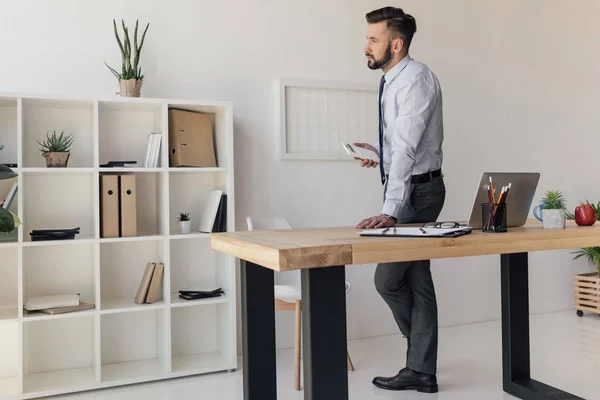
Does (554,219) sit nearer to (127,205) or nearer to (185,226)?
(185,226)

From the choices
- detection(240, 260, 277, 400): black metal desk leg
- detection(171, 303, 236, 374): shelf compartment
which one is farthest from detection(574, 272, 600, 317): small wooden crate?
detection(240, 260, 277, 400): black metal desk leg

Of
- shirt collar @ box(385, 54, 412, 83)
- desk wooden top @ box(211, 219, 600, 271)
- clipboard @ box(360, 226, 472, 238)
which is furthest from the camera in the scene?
shirt collar @ box(385, 54, 412, 83)

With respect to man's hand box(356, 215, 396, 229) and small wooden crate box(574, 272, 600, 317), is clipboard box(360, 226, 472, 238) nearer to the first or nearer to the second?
man's hand box(356, 215, 396, 229)

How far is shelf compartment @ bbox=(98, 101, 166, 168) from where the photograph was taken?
3465mm

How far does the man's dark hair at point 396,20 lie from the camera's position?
2.69 metres

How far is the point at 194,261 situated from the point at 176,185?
0.47 meters

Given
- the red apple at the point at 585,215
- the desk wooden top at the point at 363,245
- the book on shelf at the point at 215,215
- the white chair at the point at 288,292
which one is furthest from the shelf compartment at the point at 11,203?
the red apple at the point at 585,215

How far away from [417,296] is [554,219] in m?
0.80

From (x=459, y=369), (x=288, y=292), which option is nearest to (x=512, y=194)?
(x=288, y=292)

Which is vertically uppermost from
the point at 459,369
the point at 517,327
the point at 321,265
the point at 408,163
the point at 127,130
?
the point at 127,130

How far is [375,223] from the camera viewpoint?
223 centimetres

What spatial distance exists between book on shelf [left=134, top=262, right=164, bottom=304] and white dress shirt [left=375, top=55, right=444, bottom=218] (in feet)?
4.48

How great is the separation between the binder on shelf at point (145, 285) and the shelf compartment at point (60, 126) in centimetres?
67

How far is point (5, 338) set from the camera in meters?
3.24
